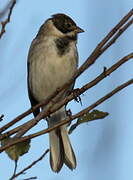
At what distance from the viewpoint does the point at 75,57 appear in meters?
3.48

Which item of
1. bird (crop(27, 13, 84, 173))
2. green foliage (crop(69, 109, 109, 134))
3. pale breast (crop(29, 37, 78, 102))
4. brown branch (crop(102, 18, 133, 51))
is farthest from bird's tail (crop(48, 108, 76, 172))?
brown branch (crop(102, 18, 133, 51))

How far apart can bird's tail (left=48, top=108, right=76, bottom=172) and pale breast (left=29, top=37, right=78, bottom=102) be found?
244 mm

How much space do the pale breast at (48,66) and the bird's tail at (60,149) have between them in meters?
Answer: 0.24

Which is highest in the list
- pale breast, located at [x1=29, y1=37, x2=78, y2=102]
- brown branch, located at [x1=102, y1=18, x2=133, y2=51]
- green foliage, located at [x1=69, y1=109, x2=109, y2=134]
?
pale breast, located at [x1=29, y1=37, x2=78, y2=102]

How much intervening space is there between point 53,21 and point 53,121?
90 centimetres

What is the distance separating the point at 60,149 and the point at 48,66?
0.68 m

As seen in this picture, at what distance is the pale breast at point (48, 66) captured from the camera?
134 inches

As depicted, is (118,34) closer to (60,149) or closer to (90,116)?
(90,116)

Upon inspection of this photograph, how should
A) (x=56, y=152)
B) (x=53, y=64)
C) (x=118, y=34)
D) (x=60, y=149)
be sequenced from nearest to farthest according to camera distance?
(x=118, y=34), (x=56, y=152), (x=60, y=149), (x=53, y=64)

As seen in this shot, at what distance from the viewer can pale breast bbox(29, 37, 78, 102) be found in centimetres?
340

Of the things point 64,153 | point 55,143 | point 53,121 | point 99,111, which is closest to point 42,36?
point 53,121

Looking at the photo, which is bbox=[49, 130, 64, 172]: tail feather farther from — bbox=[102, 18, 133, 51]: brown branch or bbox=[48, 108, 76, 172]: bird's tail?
bbox=[102, 18, 133, 51]: brown branch

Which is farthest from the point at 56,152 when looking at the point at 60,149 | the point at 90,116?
the point at 90,116

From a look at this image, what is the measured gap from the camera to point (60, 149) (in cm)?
310
